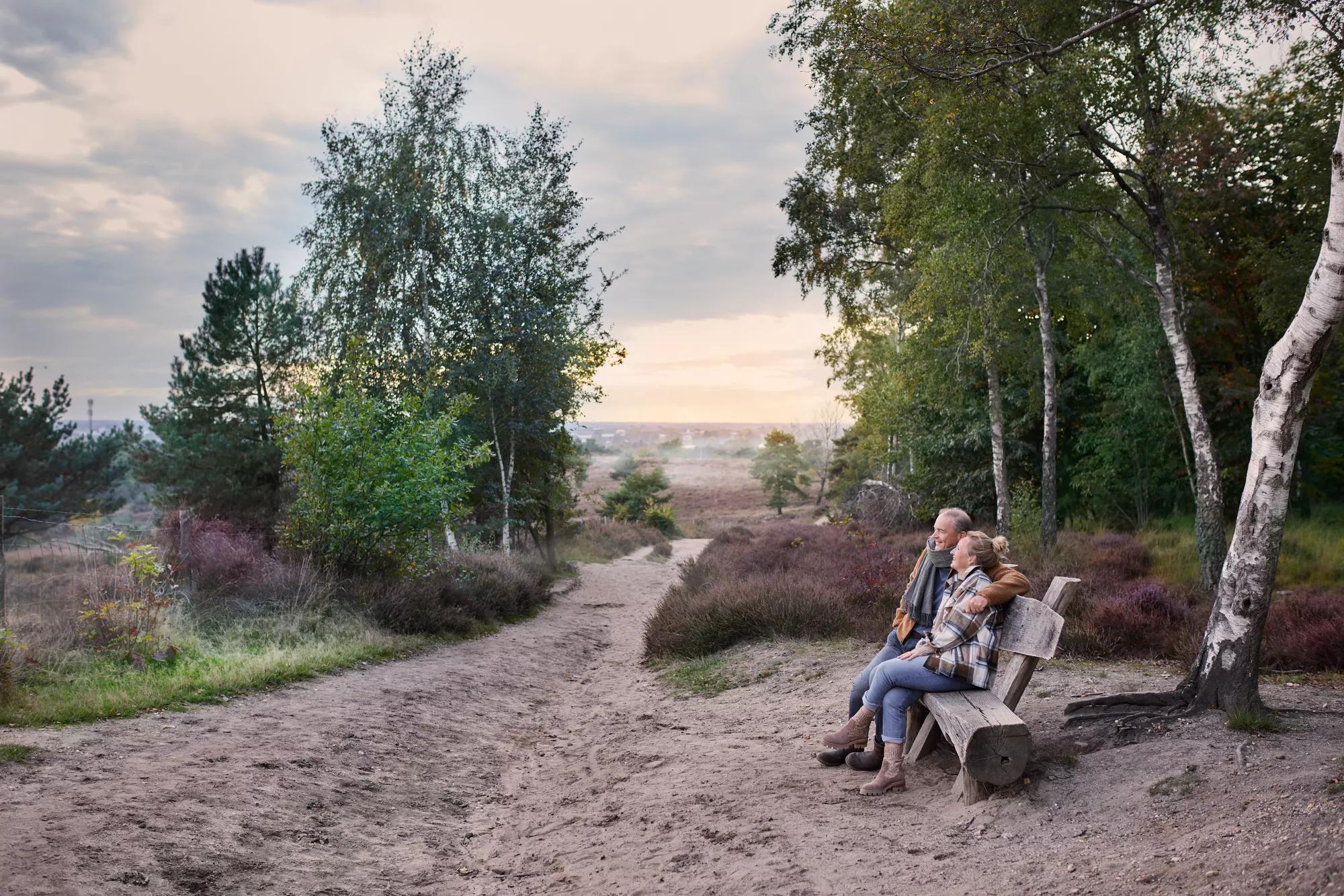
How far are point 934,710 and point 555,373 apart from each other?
18.4m

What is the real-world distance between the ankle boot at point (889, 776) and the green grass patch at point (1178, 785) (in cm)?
136

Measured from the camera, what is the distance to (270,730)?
24.5 feet

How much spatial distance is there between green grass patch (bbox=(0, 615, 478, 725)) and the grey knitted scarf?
6.27 meters

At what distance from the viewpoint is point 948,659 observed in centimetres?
549

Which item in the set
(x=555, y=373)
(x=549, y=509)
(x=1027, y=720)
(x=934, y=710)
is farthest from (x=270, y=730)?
(x=549, y=509)

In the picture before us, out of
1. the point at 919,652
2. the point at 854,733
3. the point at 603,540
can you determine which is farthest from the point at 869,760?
the point at 603,540

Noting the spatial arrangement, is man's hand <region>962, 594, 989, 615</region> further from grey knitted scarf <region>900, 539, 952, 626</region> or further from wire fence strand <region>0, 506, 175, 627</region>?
wire fence strand <region>0, 506, 175, 627</region>

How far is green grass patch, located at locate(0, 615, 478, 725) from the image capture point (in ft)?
24.6

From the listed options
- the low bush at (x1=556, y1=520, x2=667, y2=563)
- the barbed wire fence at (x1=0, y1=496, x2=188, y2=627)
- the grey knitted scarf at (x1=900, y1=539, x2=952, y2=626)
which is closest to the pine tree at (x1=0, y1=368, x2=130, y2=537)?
the low bush at (x1=556, y1=520, x2=667, y2=563)

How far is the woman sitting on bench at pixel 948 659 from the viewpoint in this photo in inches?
216

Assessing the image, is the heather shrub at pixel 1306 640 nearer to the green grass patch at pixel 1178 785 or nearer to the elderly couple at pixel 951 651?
the green grass patch at pixel 1178 785

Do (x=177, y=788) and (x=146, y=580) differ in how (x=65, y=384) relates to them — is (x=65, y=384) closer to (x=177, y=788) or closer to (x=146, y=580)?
(x=146, y=580)

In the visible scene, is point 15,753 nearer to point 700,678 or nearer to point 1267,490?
point 700,678

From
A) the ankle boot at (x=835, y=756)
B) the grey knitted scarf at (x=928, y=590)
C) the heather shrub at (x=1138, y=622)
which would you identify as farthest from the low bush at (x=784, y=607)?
the grey knitted scarf at (x=928, y=590)
